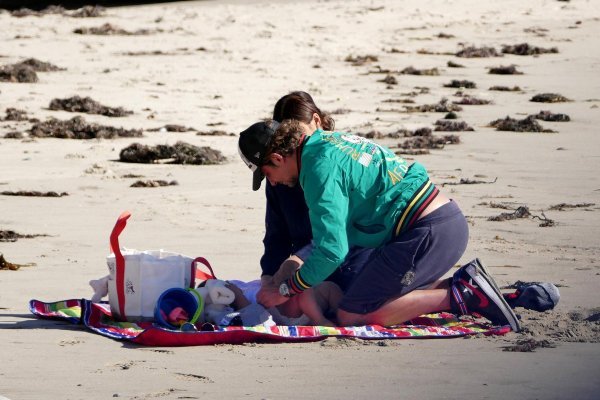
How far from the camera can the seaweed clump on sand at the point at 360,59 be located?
720 inches

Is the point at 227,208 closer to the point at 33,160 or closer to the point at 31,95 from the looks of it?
the point at 33,160

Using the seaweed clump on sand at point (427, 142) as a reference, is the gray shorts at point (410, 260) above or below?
above

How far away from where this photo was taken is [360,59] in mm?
18562

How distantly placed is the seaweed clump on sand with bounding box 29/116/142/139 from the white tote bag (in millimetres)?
6742

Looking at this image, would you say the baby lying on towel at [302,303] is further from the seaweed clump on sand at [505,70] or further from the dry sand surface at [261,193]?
the seaweed clump on sand at [505,70]

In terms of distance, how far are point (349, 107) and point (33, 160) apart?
14.6 ft

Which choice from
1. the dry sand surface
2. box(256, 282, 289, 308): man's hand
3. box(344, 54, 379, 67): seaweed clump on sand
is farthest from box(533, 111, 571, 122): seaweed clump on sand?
box(256, 282, 289, 308): man's hand

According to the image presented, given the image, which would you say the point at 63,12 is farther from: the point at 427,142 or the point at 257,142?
the point at 257,142

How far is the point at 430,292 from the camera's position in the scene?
604 centimetres

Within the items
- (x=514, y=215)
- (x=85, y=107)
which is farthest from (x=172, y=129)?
(x=514, y=215)

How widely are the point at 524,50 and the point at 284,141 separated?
46.8ft

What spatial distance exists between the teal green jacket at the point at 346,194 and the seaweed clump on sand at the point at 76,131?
23.8ft

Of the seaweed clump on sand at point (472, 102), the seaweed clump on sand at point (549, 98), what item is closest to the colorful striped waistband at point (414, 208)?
the seaweed clump on sand at point (472, 102)

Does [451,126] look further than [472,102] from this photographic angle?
No
